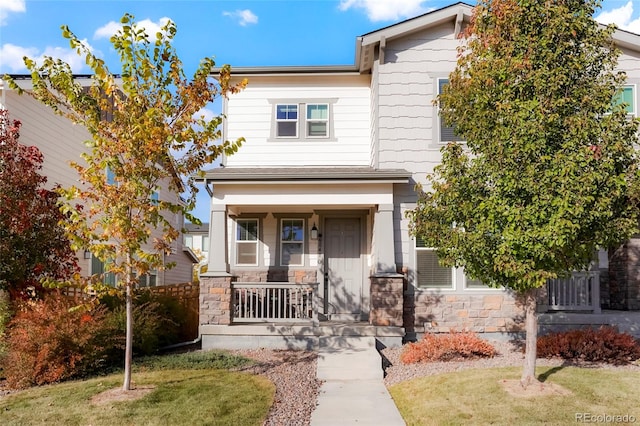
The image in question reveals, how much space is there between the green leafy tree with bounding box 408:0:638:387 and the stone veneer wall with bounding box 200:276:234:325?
199 inches

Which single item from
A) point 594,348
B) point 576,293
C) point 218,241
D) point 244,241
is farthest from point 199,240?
point 594,348

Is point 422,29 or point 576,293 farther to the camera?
point 422,29

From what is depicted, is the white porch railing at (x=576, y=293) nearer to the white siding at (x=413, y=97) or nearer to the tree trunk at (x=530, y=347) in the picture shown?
the white siding at (x=413, y=97)

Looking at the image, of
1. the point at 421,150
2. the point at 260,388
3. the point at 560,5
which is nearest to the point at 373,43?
the point at 421,150

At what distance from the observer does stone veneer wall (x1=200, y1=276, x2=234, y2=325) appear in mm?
10391

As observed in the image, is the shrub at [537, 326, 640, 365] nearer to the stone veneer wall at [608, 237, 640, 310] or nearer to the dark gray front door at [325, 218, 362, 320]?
the stone veneer wall at [608, 237, 640, 310]

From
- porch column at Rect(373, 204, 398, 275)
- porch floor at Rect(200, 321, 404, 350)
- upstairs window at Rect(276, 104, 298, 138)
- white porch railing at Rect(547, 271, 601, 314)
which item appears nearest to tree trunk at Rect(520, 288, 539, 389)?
porch column at Rect(373, 204, 398, 275)

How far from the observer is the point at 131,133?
255 inches

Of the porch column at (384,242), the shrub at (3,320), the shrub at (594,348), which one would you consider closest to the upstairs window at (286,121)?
the porch column at (384,242)

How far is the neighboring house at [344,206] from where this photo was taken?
1041 centimetres

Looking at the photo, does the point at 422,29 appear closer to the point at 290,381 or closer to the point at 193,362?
the point at 290,381

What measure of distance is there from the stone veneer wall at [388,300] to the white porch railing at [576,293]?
3.33m

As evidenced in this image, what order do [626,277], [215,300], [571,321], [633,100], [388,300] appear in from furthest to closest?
[626,277] → [633,100] → [571,321] → [215,300] → [388,300]

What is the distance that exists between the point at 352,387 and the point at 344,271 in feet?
15.5
